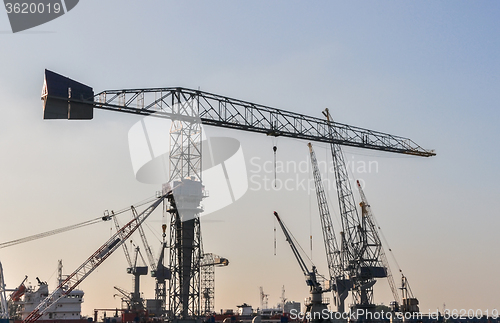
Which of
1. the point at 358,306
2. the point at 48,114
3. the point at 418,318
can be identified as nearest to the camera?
the point at 48,114

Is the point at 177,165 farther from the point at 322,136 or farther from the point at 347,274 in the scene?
the point at 347,274

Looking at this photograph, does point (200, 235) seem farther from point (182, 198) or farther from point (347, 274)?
point (347, 274)

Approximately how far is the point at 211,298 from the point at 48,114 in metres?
103

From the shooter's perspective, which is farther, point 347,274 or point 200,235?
point 347,274

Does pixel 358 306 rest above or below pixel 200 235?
below

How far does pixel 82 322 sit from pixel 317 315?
2014 inches

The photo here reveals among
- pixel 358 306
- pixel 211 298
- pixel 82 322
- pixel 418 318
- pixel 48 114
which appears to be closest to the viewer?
pixel 48 114

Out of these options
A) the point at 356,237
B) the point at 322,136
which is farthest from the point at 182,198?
the point at 356,237

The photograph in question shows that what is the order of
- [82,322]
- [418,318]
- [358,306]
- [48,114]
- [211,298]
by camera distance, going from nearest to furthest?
1. [48,114]
2. [82,322]
3. [358,306]
4. [418,318]
5. [211,298]

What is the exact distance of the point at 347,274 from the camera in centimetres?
15012

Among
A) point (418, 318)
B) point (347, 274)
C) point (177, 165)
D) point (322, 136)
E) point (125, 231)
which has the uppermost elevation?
point (322, 136)

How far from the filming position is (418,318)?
15912cm

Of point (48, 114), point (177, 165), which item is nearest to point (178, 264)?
point (177, 165)

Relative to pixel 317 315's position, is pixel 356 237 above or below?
above
